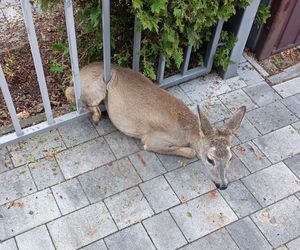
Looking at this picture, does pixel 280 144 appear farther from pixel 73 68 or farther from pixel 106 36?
pixel 73 68

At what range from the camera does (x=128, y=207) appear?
181 inches

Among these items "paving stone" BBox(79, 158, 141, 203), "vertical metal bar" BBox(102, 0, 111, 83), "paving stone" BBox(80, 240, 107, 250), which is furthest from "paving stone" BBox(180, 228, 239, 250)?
"vertical metal bar" BBox(102, 0, 111, 83)

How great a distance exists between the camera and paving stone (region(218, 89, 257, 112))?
5695 millimetres

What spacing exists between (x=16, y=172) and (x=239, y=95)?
3.07 m

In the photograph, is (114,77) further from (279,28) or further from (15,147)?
(279,28)

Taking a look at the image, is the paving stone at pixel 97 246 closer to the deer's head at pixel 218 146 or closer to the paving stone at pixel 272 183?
the deer's head at pixel 218 146

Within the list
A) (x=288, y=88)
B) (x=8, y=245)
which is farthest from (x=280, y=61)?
(x=8, y=245)

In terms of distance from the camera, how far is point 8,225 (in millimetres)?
4352

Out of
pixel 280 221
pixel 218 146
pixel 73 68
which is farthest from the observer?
pixel 280 221

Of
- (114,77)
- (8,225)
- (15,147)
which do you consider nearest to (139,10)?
(114,77)

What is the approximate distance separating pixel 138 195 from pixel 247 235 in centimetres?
124

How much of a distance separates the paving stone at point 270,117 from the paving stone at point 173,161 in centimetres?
107

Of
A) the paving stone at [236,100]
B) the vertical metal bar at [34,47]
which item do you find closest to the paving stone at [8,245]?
the vertical metal bar at [34,47]

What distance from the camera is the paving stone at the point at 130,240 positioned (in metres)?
4.32
